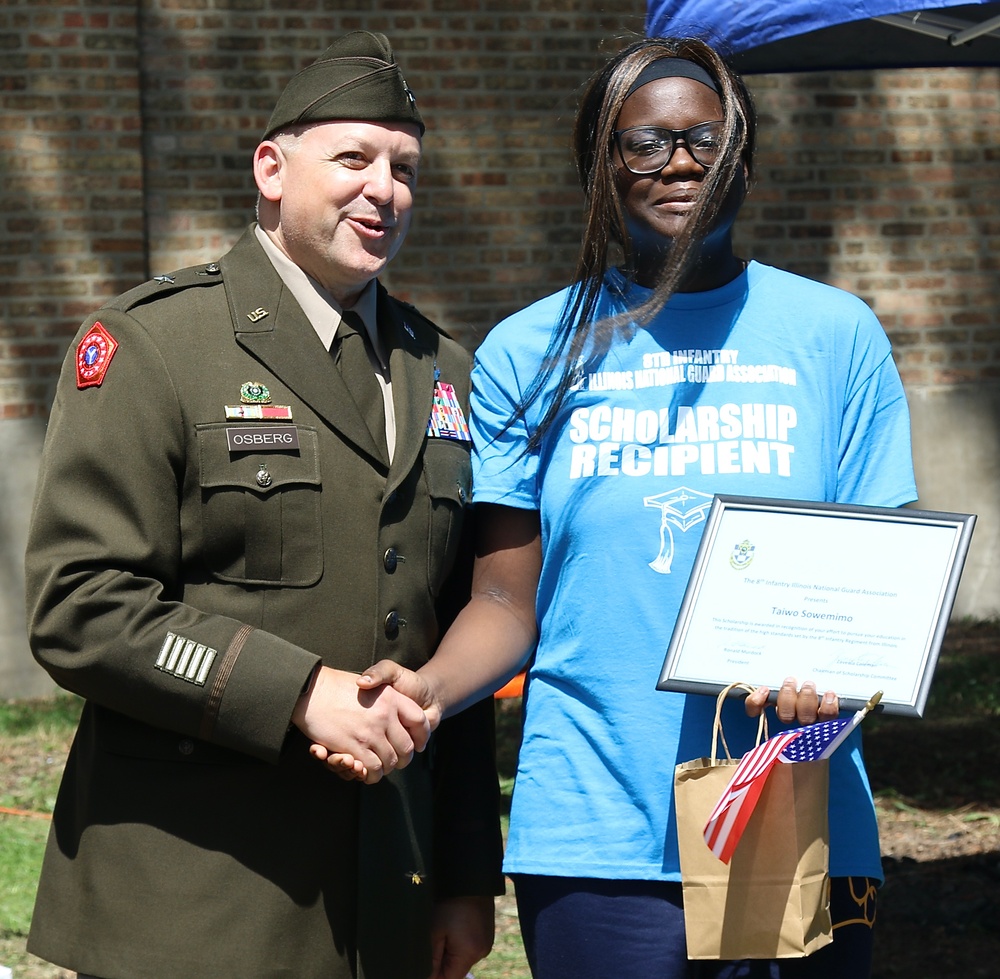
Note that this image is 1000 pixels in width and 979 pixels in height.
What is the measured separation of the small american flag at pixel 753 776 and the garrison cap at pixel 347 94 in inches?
49.0

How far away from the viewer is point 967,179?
25.1 ft

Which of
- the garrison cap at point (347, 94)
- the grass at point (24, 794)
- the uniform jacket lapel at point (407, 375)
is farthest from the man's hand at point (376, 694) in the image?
the grass at point (24, 794)

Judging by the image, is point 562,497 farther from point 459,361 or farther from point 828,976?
point 828,976

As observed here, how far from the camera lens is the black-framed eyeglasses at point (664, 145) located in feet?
7.27

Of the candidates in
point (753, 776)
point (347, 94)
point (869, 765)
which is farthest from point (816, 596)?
A: point (869, 765)

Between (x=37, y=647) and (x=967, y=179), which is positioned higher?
(x=967, y=179)

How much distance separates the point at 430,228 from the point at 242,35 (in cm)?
129

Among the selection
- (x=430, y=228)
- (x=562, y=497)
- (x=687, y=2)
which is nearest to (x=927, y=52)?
(x=687, y=2)

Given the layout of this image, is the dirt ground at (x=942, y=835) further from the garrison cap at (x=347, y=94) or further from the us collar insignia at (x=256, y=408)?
the garrison cap at (x=347, y=94)

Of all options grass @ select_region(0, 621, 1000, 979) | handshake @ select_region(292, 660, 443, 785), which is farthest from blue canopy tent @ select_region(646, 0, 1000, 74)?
grass @ select_region(0, 621, 1000, 979)

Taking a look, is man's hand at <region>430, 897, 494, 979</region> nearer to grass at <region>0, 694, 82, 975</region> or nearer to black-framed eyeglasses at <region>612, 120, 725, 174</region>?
black-framed eyeglasses at <region>612, 120, 725, 174</region>

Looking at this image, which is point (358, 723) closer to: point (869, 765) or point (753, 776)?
point (753, 776)

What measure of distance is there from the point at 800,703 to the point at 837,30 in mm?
3154

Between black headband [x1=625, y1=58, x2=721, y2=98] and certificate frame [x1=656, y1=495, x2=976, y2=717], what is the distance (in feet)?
2.31
